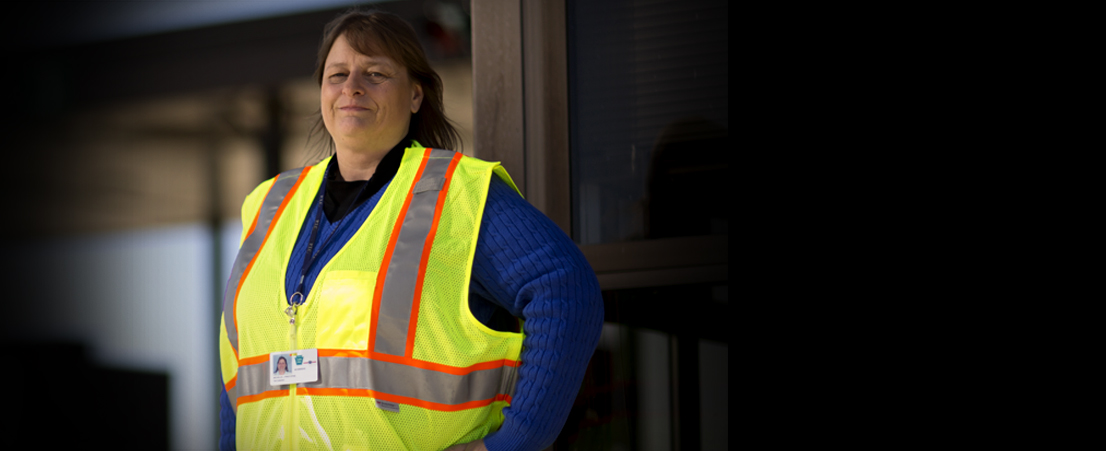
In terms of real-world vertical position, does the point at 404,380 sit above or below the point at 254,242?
below

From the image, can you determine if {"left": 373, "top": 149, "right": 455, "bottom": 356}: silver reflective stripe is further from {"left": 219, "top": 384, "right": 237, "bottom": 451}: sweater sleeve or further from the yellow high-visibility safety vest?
{"left": 219, "top": 384, "right": 237, "bottom": 451}: sweater sleeve

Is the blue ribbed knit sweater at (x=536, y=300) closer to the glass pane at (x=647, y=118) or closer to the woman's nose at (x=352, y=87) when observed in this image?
the woman's nose at (x=352, y=87)

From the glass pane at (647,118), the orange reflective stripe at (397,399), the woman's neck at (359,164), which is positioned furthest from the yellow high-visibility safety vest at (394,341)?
the glass pane at (647,118)

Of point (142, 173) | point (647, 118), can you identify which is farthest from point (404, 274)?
point (142, 173)

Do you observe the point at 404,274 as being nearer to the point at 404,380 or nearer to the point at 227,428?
the point at 404,380

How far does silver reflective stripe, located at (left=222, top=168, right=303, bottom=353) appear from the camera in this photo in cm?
129

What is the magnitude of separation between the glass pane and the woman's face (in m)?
0.40

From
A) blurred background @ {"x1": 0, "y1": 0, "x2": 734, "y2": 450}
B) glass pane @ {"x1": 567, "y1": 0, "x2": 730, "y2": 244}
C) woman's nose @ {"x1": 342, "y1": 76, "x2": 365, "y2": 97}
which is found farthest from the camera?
blurred background @ {"x1": 0, "y1": 0, "x2": 734, "y2": 450}

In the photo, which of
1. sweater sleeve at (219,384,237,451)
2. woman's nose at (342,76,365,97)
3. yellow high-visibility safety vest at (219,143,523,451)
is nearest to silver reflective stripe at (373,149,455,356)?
yellow high-visibility safety vest at (219,143,523,451)

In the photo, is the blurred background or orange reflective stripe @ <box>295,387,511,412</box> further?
the blurred background

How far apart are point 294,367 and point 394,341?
16cm

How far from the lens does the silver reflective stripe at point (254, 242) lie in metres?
1.29

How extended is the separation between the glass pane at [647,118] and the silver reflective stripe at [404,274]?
0.47 m

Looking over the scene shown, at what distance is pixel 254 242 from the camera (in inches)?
52.6
